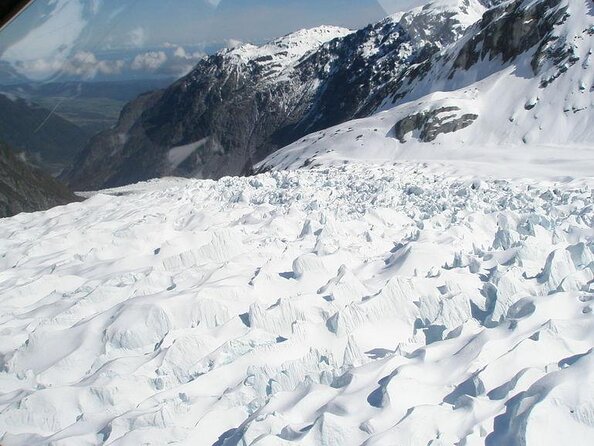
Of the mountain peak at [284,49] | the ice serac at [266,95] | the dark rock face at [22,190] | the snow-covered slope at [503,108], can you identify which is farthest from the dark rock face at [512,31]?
the mountain peak at [284,49]

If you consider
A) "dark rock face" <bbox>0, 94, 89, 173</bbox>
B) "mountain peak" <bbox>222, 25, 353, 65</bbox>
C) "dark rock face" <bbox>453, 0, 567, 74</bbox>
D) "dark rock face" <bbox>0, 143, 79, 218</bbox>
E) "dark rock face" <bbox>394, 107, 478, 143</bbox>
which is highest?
"mountain peak" <bbox>222, 25, 353, 65</bbox>

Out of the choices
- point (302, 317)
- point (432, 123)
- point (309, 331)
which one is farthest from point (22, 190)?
point (309, 331)

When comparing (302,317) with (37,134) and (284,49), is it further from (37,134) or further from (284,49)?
(284,49)

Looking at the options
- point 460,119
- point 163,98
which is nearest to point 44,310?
point 460,119

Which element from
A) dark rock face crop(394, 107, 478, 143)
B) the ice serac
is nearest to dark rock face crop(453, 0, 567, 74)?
dark rock face crop(394, 107, 478, 143)

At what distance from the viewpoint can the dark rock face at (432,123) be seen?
4325 cm

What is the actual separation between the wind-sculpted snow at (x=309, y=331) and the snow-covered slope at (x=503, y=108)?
23800 millimetres

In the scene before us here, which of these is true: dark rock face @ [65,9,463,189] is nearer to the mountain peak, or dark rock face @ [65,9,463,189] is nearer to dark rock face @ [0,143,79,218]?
the mountain peak

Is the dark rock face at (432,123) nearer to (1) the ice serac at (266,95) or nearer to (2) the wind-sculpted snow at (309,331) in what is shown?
(2) the wind-sculpted snow at (309,331)

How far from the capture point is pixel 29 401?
562 cm

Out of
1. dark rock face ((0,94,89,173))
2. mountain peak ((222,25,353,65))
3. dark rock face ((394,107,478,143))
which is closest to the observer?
dark rock face ((0,94,89,173))

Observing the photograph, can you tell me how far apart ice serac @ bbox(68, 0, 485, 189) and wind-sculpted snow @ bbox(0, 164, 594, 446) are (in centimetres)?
8230

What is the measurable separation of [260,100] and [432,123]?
11348cm

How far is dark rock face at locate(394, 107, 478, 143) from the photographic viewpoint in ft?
142
